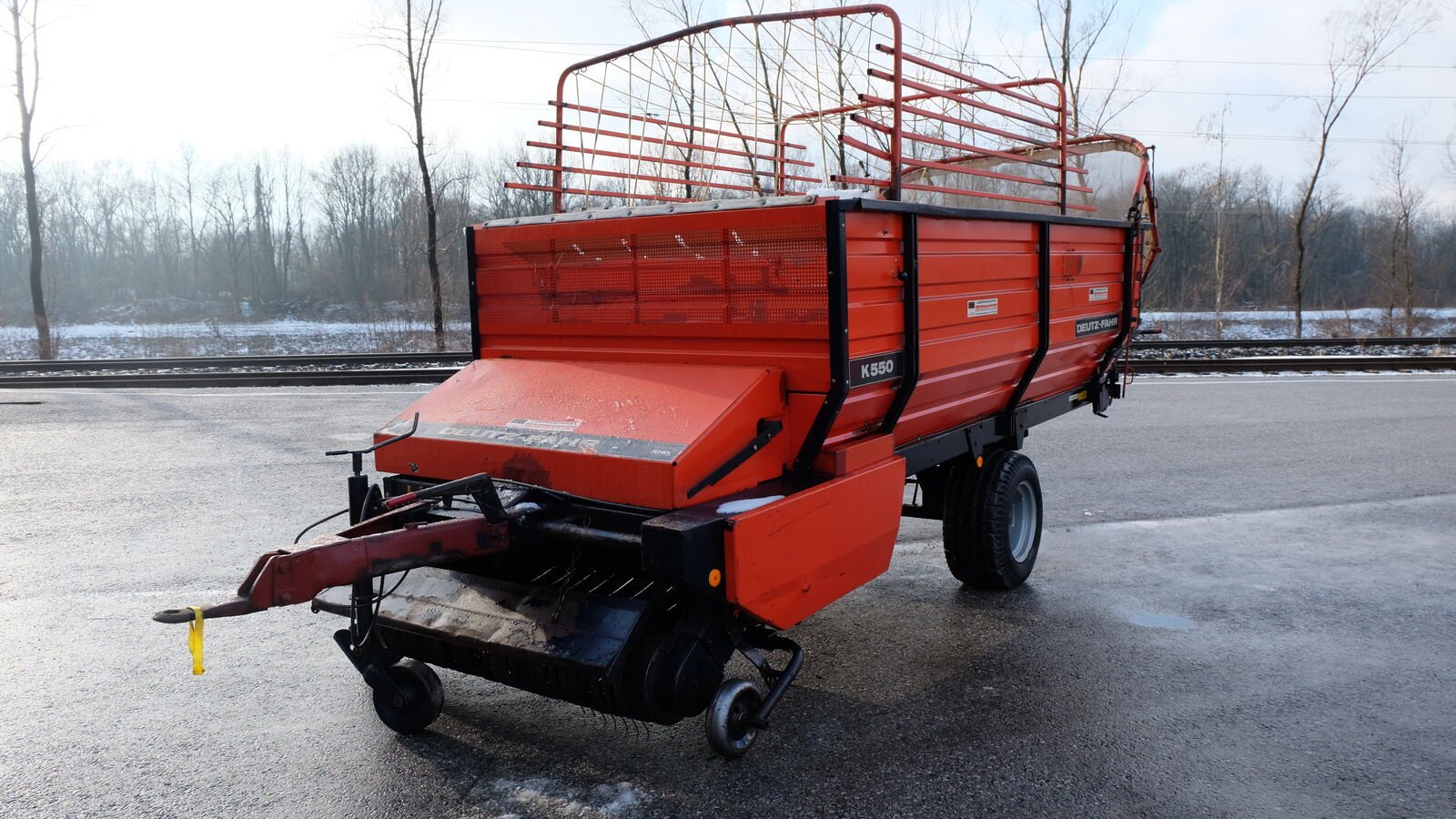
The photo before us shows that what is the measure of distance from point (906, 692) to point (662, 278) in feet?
6.68

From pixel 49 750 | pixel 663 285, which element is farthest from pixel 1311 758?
pixel 49 750

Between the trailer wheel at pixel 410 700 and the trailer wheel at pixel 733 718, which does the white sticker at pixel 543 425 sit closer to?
the trailer wheel at pixel 410 700

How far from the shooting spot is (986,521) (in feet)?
17.4

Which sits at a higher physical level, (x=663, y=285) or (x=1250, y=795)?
(x=663, y=285)

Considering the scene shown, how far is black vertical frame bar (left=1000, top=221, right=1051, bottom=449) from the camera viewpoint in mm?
5227

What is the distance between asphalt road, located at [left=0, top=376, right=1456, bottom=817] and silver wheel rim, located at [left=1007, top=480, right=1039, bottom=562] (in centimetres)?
21

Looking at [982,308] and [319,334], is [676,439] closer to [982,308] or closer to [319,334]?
[982,308]

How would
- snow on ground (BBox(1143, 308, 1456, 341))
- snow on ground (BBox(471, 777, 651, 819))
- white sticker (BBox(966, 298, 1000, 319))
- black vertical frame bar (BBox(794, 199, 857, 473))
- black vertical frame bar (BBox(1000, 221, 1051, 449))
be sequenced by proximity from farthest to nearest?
snow on ground (BBox(1143, 308, 1456, 341)) → black vertical frame bar (BBox(1000, 221, 1051, 449)) → white sticker (BBox(966, 298, 1000, 319)) → black vertical frame bar (BBox(794, 199, 857, 473)) → snow on ground (BBox(471, 777, 651, 819))

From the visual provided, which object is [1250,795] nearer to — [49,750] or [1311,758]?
[1311,758]

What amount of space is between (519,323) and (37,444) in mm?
8415

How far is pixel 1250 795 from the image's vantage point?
330 cm

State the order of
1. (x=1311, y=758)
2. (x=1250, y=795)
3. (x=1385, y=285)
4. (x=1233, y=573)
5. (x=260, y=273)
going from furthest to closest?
(x=260, y=273) → (x=1385, y=285) → (x=1233, y=573) → (x=1311, y=758) → (x=1250, y=795)

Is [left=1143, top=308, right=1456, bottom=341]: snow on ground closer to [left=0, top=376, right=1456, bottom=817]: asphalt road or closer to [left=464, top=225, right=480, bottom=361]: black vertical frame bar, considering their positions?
[left=0, top=376, right=1456, bottom=817]: asphalt road

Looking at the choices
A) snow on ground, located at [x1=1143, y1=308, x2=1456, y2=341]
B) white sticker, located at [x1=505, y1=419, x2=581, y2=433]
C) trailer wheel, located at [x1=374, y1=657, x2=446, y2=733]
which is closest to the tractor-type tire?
white sticker, located at [x1=505, y1=419, x2=581, y2=433]
